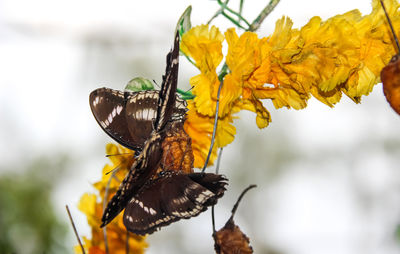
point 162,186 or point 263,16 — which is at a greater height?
point 263,16

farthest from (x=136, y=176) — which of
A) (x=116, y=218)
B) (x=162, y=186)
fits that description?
(x=116, y=218)

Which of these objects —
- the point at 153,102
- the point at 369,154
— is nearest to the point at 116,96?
the point at 153,102

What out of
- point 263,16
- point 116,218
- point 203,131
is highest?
point 263,16

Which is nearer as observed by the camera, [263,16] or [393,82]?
[393,82]

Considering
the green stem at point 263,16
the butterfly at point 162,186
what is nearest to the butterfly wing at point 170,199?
the butterfly at point 162,186

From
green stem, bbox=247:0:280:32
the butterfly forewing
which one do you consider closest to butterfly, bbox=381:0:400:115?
green stem, bbox=247:0:280:32

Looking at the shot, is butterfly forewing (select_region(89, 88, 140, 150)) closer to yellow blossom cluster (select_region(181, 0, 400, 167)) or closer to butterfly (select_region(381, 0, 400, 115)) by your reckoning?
yellow blossom cluster (select_region(181, 0, 400, 167))

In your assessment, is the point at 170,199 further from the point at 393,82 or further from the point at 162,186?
the point at 393,82
